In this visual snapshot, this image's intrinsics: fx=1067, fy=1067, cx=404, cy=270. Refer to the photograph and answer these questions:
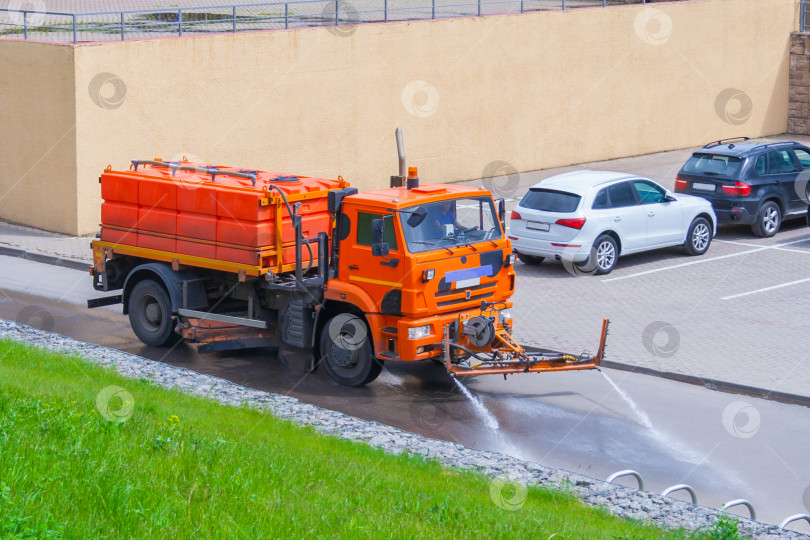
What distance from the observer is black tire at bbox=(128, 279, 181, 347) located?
13578mm

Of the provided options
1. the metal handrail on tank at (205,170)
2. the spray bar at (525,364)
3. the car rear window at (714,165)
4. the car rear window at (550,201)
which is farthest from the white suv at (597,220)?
the metal handrail on tank at (205,170)

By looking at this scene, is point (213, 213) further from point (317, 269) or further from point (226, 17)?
point (226, 17)

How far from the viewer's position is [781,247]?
65.0 ft

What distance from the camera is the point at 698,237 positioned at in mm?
19141

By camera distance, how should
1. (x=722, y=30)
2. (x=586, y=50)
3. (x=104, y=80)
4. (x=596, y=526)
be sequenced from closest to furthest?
(x=596, y=526) → (x=104, y=80) → (x=586, y=50) → (x=722, y=30)

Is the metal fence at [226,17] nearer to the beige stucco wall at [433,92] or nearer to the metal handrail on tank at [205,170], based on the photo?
the beige stucco wall at [433,92]

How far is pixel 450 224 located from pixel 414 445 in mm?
3194

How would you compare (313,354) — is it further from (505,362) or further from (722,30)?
(722,30)

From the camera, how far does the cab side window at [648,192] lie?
18531 mm

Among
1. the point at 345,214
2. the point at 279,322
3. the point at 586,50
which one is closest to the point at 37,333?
the point at 279,322

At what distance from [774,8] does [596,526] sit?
1157 inches

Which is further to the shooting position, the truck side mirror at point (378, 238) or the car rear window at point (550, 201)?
the car rear window at point (550, 201)

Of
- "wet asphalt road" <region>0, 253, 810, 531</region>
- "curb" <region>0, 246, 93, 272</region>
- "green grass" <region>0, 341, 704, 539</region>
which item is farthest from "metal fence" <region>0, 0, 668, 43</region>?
"green grass" <region>0, 341, 704, 539</region>

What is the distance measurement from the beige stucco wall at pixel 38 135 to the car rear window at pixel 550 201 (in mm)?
8444
